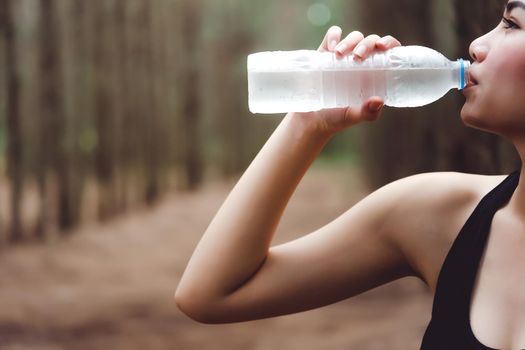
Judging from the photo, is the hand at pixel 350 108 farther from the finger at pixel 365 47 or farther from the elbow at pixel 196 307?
the elbow at pixel 196 307

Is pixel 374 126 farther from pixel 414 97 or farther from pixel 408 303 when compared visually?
pixel 414 97

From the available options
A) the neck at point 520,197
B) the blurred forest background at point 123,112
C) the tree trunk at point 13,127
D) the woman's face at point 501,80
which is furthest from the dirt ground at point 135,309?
the woman's face at point 501,80

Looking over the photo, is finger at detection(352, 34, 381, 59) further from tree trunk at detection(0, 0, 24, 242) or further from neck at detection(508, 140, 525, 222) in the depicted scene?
tree trunk at detection(0, 0, 24, 242)

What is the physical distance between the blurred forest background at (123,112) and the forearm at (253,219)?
214 centimetres

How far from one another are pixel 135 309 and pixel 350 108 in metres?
4.45

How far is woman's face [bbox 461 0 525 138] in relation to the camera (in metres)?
1.41

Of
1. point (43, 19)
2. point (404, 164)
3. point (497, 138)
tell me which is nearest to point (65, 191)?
point (43, 19)

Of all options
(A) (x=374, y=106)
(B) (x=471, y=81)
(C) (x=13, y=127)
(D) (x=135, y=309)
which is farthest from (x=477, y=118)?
(C) (x=13, y=127)

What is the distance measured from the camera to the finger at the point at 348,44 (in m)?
1.52

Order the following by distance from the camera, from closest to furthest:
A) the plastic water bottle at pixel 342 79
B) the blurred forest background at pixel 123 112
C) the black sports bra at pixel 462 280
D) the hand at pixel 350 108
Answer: the black sports bra at pixel 462 280
the hand at pixel 350 108
the plastic water bottle at pixel 342 79
the blurred forest background at pixel 123 112

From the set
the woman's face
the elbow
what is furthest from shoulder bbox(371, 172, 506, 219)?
the elbow

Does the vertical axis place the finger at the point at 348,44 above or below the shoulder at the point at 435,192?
above

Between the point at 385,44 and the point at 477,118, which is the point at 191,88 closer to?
the point at 385,44

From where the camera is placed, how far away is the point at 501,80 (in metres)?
1.42
